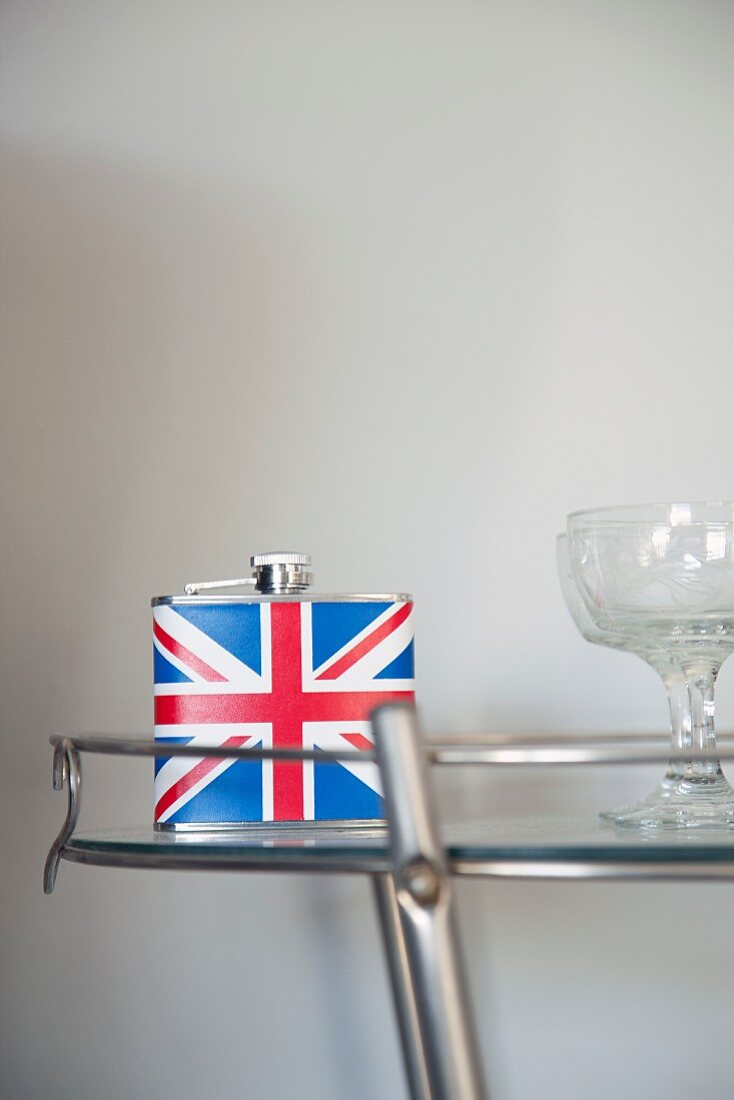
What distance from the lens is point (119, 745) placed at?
1.88ft

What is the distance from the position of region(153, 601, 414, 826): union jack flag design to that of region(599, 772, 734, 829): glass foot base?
0.52ft

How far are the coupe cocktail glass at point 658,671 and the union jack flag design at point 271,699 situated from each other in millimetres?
162

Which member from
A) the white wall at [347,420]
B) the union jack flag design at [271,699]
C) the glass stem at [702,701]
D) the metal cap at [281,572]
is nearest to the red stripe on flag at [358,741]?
the union jack flag design at [271,699]

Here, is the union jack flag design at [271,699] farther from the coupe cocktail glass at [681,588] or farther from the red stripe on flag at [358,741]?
the coupe cocktail glass at [681,588]

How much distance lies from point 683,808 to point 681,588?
145mm

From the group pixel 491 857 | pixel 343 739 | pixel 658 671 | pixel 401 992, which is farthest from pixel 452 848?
pixel 401 992

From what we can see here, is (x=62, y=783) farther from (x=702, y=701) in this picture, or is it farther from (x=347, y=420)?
(x=347, y=420)

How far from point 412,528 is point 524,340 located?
0.74ft

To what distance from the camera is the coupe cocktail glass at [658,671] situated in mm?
792

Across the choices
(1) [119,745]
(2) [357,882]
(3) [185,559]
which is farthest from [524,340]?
(1) [119,745]

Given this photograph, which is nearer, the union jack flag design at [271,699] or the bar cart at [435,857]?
the bar cart at [435,857]

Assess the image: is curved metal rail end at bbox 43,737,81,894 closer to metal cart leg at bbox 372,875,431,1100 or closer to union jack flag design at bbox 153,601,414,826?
union jack flag design at bbox 153,601,414,826

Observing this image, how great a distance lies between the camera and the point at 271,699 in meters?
0.77

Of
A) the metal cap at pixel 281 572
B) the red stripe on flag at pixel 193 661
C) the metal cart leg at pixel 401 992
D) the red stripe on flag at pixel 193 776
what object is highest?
the metal cap at pixel 281 572
